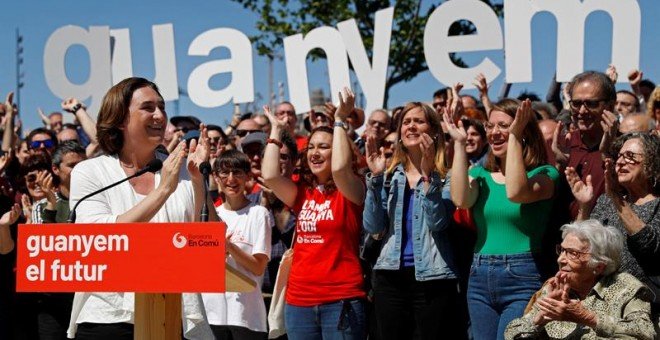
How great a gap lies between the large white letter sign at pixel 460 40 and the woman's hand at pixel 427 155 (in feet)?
9.82

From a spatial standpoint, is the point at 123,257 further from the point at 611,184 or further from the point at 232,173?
the point at 232,173

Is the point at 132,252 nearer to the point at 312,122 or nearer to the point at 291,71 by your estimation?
the point at 312,122

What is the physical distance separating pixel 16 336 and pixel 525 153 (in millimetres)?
4489

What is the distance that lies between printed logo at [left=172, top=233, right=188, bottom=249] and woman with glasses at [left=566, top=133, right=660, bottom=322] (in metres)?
2.62

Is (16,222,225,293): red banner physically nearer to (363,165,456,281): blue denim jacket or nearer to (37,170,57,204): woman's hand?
(363,165,456,281): blue denim jacket

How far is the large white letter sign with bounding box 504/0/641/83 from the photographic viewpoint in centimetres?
868

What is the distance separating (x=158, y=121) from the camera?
14.6ft

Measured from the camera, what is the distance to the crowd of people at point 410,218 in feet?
14.7

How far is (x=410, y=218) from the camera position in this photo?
625cm

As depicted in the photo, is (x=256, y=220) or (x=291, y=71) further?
(x=291, y=71)

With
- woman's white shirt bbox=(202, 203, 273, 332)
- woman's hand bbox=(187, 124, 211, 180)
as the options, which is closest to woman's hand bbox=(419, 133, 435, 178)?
woman's white shirt bbox=(202, 203, 273, 332)

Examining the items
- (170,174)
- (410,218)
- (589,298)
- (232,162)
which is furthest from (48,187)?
(589,298)

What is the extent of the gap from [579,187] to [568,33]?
365 centimetres

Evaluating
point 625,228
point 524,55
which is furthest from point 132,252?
point 524,55
